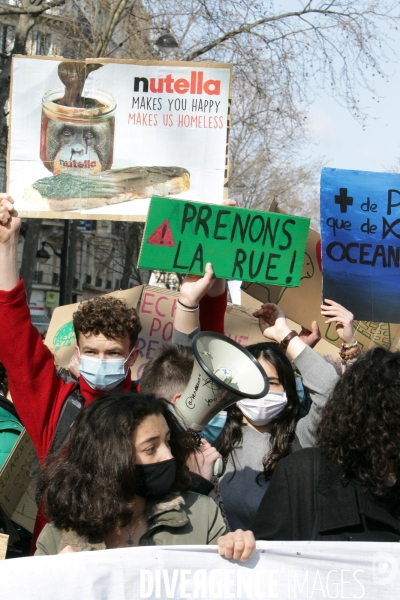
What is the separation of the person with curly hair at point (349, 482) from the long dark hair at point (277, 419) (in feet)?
2.64

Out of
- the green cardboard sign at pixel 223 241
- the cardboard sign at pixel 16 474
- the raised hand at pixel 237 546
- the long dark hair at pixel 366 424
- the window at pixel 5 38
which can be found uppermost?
the window at pixel 5 38

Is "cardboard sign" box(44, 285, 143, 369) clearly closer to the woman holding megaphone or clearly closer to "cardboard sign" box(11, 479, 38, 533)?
the woman holding megaphone

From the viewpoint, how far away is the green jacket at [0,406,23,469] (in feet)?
10.1

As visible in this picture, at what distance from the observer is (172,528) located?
2.38 m

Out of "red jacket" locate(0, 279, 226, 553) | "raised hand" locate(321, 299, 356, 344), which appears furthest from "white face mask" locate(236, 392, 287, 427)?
"red jacket" locate(0, 279, 226, 553)

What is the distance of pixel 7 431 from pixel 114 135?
1915 mm

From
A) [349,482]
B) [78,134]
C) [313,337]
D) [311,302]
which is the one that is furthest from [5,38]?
[349,482]

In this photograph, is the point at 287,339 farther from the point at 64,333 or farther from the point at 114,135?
the point at 64,333

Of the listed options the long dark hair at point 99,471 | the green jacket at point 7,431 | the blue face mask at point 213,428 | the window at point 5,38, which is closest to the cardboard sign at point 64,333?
the green jacket at point 7,431

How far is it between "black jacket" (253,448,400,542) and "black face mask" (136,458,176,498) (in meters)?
0.30

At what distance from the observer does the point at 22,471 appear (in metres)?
2.98

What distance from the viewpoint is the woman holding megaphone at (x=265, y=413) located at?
10.0 feet

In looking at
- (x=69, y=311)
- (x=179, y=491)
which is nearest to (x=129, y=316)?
(x=179, y=491)

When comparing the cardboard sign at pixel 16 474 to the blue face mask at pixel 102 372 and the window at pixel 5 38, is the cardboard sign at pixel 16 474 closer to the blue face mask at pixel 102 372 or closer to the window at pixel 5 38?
the blue face mask at pixel 102 372
